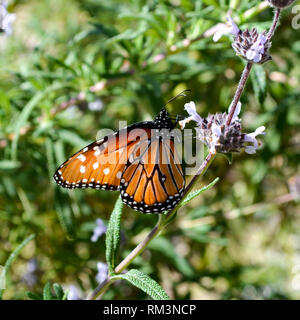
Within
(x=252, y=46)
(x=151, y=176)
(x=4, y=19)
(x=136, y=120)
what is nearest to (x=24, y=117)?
(x=4, y=19)

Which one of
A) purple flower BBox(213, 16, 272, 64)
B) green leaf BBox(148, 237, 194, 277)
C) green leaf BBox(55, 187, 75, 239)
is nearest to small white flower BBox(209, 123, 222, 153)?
purple flower BBox(213, 16, 272, 64)

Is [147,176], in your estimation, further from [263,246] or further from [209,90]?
[263,246]

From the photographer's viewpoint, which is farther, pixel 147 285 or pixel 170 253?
pixel 170 253

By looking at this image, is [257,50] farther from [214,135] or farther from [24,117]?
[24,117]

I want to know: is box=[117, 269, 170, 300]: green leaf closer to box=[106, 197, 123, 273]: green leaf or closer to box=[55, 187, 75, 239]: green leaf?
box=[106, 197, 123, 273]: green leaf

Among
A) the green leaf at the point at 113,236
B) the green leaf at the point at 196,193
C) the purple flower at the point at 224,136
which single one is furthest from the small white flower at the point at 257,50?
the green leaf at the point at 113,236
